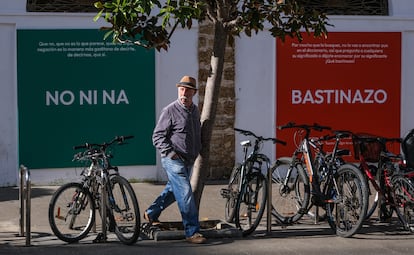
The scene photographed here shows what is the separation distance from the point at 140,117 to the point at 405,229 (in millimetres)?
4639

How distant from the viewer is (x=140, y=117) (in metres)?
12.6

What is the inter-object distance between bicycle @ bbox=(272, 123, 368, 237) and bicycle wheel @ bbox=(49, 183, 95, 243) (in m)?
2.19

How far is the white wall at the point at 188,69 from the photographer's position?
39.9ft

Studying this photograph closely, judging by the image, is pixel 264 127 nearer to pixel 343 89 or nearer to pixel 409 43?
pixel 343 89

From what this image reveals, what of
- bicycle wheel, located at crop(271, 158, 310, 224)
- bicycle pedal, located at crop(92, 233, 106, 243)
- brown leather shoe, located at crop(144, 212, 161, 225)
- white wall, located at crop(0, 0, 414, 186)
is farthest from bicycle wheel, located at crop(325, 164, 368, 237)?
white wall, located at crop(0, 0, 414, 186)

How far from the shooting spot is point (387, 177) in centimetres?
955

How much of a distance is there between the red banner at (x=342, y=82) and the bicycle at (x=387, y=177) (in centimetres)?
336

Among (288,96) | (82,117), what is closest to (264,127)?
(288,96)

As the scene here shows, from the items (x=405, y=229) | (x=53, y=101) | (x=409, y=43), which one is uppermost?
(x=409, y=43)

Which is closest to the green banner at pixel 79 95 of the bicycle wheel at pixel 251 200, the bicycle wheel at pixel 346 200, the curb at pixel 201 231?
the curb at pixel 201 231

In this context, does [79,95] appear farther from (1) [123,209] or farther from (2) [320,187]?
(2) [320,187]

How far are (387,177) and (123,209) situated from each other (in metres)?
2.98

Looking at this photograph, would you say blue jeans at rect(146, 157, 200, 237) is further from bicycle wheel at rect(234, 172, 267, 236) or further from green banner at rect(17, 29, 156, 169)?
green banner at rect(17, 29, 156, 169)

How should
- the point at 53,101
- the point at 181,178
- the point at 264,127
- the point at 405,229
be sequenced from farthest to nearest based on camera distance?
1. the point at 264,127
2. the point at 53,101
3. the point at 405,229
4. the point at 181,178
